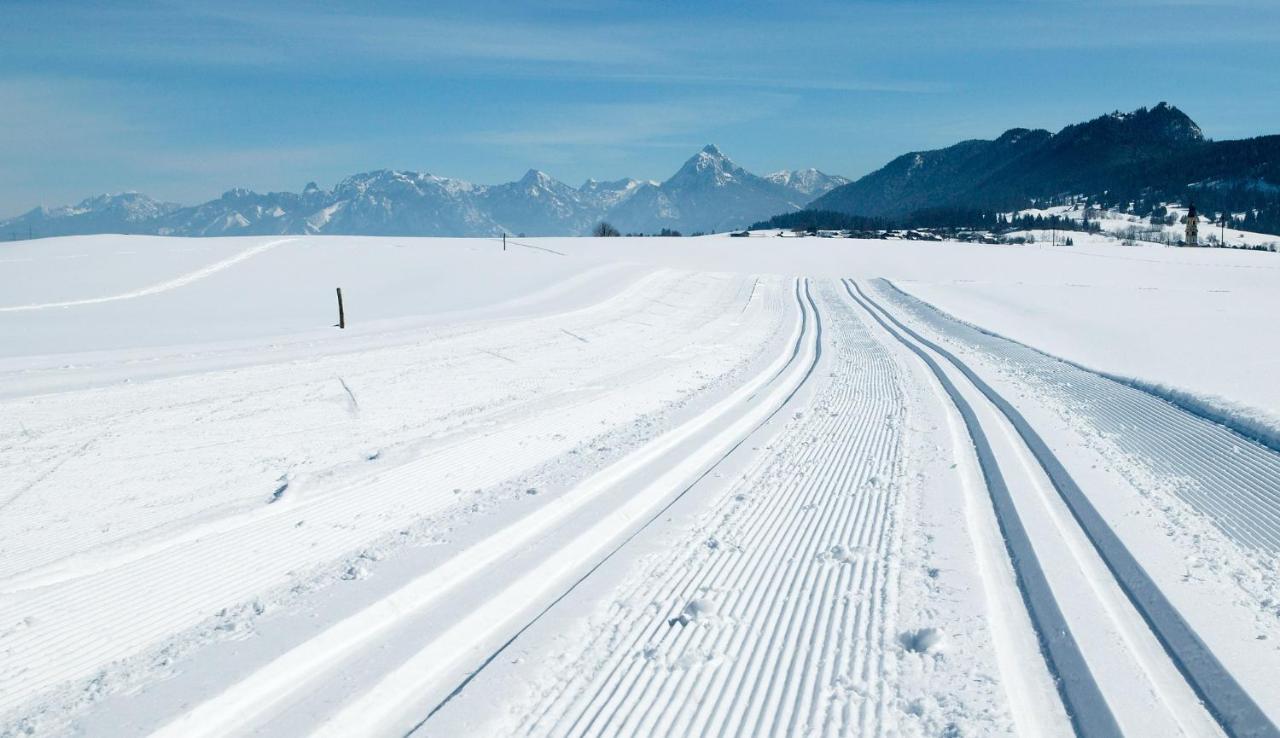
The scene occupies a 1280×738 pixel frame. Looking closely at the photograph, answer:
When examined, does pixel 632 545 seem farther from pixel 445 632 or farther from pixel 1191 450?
pixel 1191 450

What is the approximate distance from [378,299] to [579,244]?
4175 cm

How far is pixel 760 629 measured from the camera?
418 centimetres

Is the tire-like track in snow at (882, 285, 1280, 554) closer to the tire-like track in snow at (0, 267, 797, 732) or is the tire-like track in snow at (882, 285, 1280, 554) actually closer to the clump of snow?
the clump of snow

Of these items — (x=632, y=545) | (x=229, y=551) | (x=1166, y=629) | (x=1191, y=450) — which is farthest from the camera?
(x=1191, y=450)

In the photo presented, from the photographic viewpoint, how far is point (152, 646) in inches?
158

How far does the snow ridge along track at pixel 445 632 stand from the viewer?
11.3 ft

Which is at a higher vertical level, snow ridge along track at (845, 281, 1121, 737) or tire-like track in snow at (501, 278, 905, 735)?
snow ridge along track at (845, 281, 1121, 737)

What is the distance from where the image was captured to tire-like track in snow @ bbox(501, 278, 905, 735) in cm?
345

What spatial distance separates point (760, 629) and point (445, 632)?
1639 millimetres

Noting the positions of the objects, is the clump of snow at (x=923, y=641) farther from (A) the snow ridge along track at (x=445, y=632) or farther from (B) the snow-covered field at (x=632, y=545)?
(A) the snow ridge along track at (x=445, y=632)

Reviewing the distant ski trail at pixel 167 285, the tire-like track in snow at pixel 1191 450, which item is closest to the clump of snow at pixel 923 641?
the tire-like track in snow at pixel 1191 450

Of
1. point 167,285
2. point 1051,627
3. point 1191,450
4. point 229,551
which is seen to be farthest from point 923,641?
point 167,285

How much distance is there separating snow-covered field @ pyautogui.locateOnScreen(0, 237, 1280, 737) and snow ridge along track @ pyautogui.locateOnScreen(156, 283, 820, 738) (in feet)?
0.07

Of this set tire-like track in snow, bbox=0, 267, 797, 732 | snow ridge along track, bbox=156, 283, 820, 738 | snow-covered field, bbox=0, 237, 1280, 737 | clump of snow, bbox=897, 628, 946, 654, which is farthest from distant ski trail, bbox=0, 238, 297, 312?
clump of snow, bbox=897, 628, 946, 654
